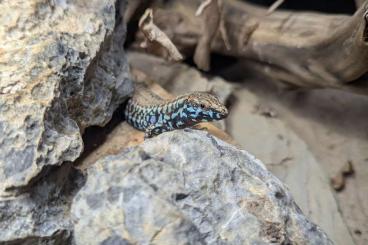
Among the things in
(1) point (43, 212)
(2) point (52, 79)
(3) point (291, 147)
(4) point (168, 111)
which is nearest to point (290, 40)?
(3) point (291, 147)

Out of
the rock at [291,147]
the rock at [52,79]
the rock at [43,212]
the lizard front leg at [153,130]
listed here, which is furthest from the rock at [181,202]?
the rock at [291,147]

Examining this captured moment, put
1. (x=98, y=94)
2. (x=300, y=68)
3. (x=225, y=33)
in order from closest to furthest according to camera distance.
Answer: (x=98, y=94), (x=300, y=68), (x=225, y=33)

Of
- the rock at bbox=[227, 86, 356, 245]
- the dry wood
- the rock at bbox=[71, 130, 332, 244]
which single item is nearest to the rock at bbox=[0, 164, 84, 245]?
→ the rock at bbox=[71, 130, 332, 244]

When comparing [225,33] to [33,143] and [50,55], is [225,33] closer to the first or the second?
[50,55]

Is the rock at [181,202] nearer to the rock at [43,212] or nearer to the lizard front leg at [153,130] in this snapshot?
the rock at [43,212]

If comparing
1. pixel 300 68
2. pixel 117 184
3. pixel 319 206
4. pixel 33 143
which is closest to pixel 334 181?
pixel 319 206

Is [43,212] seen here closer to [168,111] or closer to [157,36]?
[168,111]

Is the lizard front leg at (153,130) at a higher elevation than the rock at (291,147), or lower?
higher
